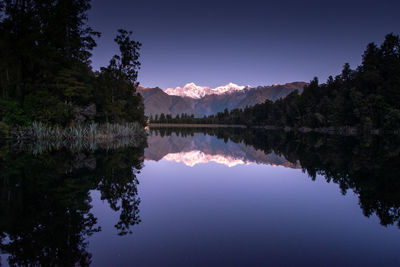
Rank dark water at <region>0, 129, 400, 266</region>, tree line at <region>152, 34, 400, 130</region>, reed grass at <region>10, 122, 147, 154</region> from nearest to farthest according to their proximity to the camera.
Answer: dark water at <region>0, 129, 400, 266</region> < reed grass at <region>10, 122, 147, 154</region> < tree line at <region>152, 34, 400, 130</region>

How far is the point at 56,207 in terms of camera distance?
726 centimetres

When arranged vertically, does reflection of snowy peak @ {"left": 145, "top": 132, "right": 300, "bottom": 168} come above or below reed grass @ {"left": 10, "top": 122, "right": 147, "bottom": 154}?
below

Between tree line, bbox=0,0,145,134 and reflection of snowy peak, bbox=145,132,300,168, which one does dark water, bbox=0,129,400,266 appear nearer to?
reflection of snowy peak, bbox=145,132,300,168

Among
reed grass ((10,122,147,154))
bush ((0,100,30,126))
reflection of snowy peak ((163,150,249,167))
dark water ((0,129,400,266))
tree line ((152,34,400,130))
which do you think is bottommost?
reflection of snowy peak ((163,150,249,167))

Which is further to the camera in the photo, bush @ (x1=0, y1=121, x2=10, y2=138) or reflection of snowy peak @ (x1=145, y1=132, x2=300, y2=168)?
bush @ (x1=0, y1=121, x2=10, y2=138)

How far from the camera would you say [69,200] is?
25.9ft

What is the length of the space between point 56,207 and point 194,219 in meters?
3.93

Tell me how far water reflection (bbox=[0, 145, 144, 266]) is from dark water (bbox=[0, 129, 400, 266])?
0.08ft

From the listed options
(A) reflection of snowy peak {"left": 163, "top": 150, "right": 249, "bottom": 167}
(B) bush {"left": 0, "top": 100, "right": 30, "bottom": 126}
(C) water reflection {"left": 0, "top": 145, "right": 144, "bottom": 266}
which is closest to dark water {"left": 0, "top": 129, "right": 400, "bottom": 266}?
(C) water reflection {"left": 0, "top": 145, "right": 144, "bottom": 266}

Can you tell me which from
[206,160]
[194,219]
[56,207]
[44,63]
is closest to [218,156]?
[206,160]

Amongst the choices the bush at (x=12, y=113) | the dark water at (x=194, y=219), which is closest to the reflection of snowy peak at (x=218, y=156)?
the dark water at (x=194, y=219)

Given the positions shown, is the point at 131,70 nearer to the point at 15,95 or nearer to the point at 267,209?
the point at 15,95

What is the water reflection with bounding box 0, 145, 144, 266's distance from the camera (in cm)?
482

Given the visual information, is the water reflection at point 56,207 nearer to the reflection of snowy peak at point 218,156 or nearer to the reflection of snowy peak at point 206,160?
the reflection of snowy peak at point 206,160
